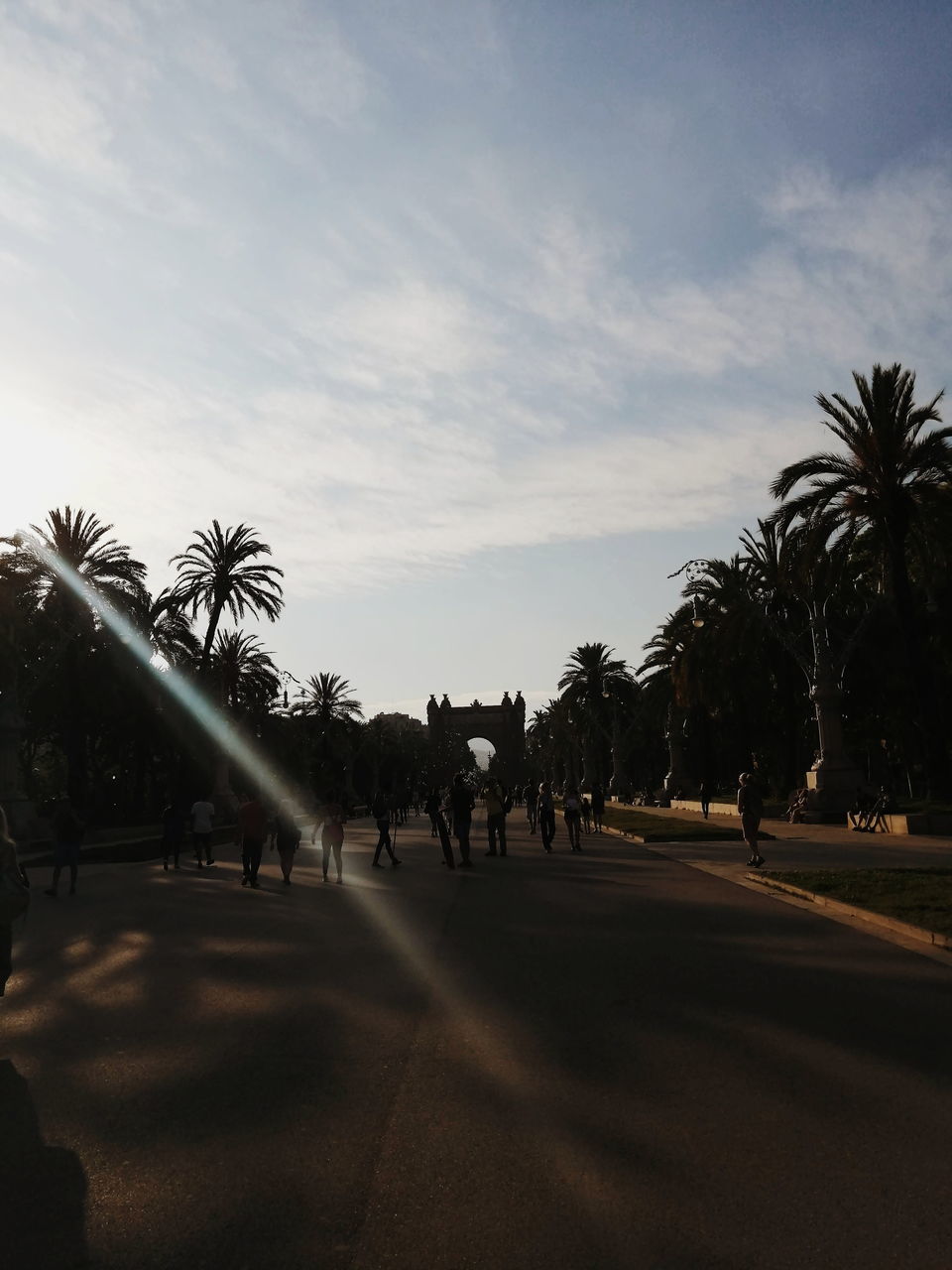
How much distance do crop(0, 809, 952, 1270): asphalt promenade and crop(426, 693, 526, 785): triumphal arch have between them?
176 m

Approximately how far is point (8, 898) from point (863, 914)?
30.0 feet

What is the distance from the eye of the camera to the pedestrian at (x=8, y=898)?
7.68m

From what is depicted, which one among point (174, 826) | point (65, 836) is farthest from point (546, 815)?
point (65, 836)

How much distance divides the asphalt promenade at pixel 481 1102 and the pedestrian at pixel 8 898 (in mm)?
526

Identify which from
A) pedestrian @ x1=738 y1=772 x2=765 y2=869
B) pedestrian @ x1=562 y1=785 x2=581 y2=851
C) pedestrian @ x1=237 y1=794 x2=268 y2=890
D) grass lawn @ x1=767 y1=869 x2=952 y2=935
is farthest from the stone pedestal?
pedestrian @ x1=237 y1=794 x2=268 y2=890

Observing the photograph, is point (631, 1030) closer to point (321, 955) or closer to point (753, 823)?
point (321, 955)

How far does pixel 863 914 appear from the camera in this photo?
12945 millimetres

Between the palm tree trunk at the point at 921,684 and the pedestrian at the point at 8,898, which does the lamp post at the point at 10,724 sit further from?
the pedestrian at the point at 8,898

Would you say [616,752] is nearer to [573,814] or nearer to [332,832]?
[573,814]

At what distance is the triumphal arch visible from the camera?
188625 millimetres

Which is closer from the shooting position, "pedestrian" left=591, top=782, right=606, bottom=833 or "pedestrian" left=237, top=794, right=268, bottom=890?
"pedestrian" left=237, top=794, right=268, bottom=890

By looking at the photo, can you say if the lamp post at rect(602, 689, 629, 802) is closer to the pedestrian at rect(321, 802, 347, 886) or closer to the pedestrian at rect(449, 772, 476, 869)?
the pedestrian at rect(449, 772, 476, 869)

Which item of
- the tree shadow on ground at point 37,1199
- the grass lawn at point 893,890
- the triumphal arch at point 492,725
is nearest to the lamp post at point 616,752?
the grass lawn at point 893,890

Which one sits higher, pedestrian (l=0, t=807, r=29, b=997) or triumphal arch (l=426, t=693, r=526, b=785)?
triumphal arch (l=426, t=693, r=526, b=785)
